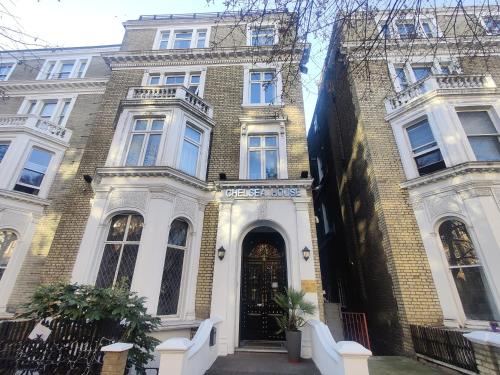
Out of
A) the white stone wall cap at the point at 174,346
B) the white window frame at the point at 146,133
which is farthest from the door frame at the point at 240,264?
the white window frame at the point at 146,133

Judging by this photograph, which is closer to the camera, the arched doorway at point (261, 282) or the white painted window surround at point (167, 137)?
the arched doorway at point (261, 282)

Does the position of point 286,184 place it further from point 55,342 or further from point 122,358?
point 55,342

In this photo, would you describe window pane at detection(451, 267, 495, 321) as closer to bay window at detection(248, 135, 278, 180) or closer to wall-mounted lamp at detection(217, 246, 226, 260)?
bay window at detection(248, 135, 278, 180)

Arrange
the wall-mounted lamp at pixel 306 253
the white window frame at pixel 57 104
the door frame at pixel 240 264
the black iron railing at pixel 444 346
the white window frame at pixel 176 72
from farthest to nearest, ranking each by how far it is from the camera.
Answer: the white window frame at pixel 57 104 → the white window frame at pixel 176 72 → the wall-mounted lamp at pixel 306 253 → the door frame at pixel 240 264 → the black iron railing at pixel 444 346

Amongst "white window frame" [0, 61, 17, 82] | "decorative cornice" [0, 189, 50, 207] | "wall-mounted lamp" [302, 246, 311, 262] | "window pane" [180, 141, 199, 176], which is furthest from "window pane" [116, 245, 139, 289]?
"white window frame" [0, 61, 17, 82]

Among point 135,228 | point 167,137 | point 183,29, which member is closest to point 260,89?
point 167,137

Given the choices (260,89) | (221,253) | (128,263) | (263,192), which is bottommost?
(128,263)

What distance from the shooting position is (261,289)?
918 centimetres

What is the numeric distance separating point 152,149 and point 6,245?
728cm

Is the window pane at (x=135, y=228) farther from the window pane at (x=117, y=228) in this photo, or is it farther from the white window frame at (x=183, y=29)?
the white window frame at (x=183, y=29)

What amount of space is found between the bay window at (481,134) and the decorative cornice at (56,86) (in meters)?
17.9

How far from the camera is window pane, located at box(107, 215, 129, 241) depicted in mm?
8492

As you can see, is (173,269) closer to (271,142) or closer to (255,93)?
(271,142)

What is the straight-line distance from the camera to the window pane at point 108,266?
7.96 m
